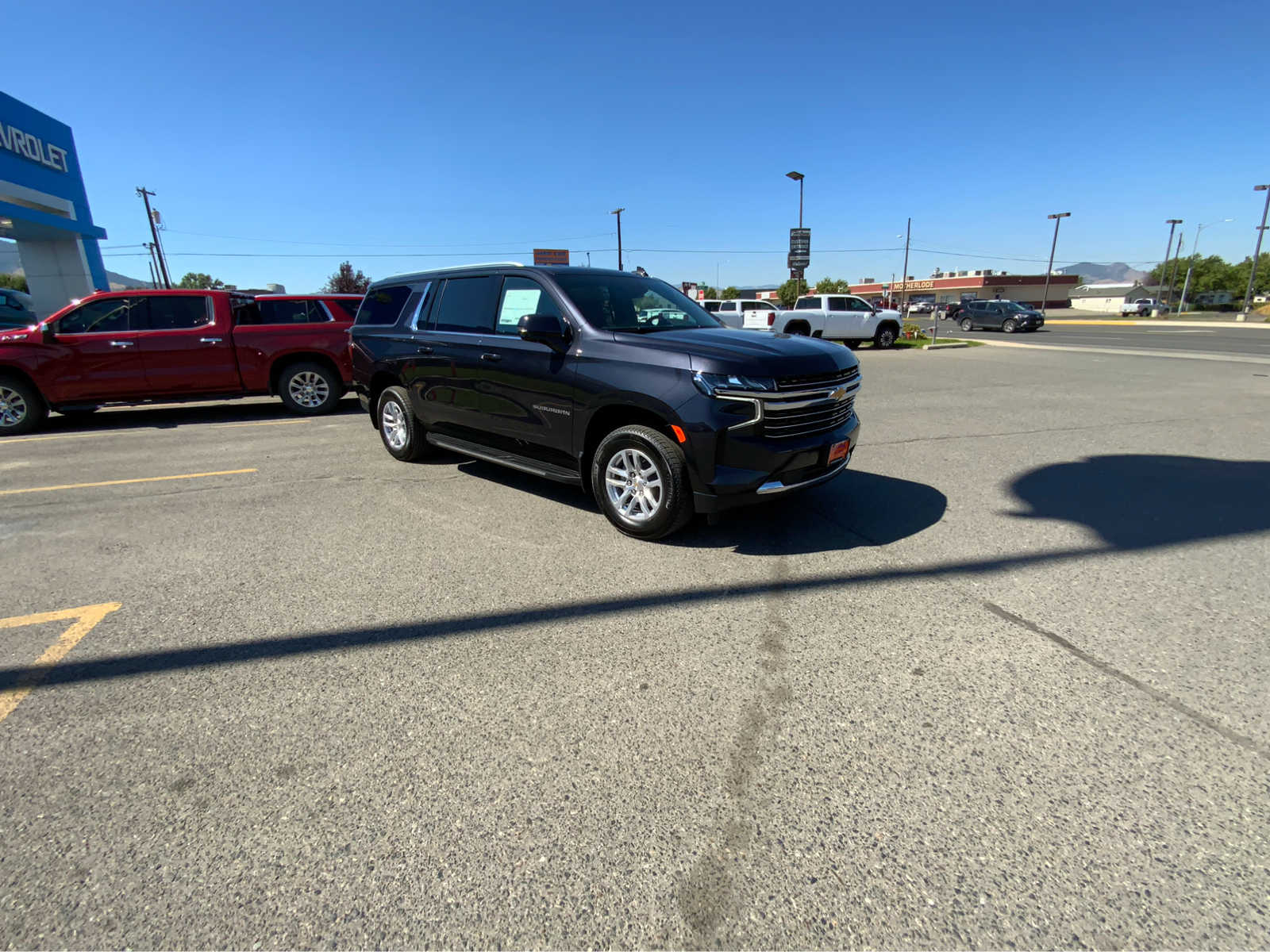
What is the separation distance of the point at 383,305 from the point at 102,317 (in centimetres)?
531

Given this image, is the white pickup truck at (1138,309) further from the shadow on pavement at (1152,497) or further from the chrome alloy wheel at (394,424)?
the chrome alloy wheel at (394,424)

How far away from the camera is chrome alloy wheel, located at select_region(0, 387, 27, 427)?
8523mm

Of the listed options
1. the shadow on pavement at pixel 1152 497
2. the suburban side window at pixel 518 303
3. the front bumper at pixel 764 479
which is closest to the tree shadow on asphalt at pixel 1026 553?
the shadow on pavement at pixel 1152 497

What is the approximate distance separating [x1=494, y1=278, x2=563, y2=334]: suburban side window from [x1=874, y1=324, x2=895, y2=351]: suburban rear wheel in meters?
21.7

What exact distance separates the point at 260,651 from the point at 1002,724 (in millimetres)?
3286

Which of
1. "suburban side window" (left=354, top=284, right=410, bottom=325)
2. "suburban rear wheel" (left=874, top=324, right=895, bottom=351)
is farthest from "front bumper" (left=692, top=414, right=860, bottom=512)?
"suburban rear wheel" (left=874, top=324, right=895, bottom=351)

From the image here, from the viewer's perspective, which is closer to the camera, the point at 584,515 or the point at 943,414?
the point at 584,515

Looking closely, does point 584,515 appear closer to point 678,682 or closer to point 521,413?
point 521,413

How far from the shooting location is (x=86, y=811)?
6.91 feet

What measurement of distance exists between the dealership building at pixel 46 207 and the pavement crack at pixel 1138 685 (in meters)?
25.1

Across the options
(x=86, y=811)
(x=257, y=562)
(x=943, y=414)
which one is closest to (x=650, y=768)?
(x=86, y=811)

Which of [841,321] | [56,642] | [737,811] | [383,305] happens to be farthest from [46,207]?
[737,811]

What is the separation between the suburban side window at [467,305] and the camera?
529 cm

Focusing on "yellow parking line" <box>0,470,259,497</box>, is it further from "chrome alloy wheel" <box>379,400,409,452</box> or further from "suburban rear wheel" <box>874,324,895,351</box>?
"suburban rear wheel" <box>874,324,895,351</box>
